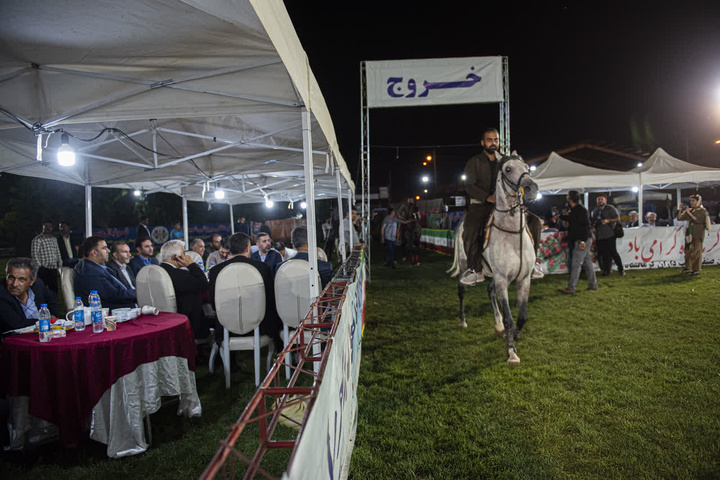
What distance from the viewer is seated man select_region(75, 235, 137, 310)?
4422mm

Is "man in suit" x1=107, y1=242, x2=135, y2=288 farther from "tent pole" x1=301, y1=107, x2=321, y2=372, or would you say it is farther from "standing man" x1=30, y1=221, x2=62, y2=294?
"standing man" x1=30, y1=221, x2=62, y2=294

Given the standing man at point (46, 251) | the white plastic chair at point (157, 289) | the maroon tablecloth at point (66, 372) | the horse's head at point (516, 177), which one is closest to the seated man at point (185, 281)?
the white plastic chair at point (157, 289)

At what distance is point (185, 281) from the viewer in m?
4.60

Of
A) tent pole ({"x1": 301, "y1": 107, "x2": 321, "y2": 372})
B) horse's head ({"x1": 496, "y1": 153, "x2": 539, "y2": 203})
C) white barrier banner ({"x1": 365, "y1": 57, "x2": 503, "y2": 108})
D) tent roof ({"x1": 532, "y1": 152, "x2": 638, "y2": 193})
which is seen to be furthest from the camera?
tent roof ({"x1": 532, "y1": 152, "x2": 638, "y2": 193})

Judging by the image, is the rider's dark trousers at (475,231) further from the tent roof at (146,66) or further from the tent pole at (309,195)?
the tent pole at (309,195)

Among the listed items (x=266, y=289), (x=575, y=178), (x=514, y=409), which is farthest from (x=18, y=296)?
(x=575, y=178)

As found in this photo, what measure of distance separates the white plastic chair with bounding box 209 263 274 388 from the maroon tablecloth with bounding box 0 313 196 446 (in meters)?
Answer: 1.19

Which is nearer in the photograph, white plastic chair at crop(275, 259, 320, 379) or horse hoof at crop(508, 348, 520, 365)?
white plastic chair at crop(275, 259, 320, 379)

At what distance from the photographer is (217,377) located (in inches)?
187

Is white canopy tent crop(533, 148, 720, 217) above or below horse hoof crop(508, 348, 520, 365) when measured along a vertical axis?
above

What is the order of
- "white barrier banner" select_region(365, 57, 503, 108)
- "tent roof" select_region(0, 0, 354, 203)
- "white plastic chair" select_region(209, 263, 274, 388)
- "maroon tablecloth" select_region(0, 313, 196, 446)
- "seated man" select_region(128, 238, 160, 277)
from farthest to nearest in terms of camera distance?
"white barrier banner" select_region(365, 57, 503, 108)
"seated man" select_region(128, 238, 160, 277)
"white plastic chair" select_region(209, 263, 274, 388)
"maroon tablecloth" select_region(0, 313, 196, 446)
"tent roof" select_region(0, 0, 354, 203)

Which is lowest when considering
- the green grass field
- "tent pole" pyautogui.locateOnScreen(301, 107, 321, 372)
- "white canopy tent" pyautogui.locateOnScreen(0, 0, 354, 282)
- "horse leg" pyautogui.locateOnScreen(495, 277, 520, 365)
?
the green grass field

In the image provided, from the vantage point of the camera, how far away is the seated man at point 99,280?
4.42 metres

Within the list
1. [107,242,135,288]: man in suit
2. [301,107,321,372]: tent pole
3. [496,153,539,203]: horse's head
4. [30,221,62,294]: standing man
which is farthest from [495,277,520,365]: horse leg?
[30,221,62,294]: standing man
